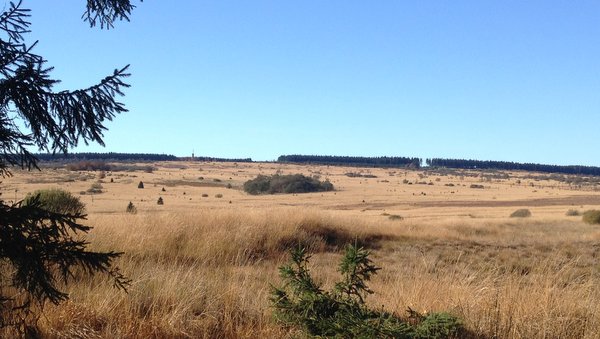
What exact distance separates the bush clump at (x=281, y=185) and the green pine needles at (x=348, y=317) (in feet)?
208

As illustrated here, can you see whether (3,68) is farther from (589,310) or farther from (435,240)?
(435,240)

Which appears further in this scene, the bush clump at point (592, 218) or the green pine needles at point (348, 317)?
the bush clump at point (592, 218)

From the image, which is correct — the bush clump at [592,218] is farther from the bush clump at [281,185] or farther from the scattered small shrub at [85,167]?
the scattered small shrub at [85,167]

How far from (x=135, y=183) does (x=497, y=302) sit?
215 ft

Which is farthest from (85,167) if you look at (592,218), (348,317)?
(348,317)

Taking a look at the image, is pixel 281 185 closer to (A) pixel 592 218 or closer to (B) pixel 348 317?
(A) pixel 592 218

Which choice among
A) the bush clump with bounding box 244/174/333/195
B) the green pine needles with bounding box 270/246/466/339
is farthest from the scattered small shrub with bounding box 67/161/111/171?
the green pine needles with bounding box 270/246/466/339

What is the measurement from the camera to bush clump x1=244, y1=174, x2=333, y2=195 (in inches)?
2719

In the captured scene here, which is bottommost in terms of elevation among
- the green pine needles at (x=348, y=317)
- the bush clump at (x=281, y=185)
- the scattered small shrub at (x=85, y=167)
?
the bush clump at (x=281, y=185)

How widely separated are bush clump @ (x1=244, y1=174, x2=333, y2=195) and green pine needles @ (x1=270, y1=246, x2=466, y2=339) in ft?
208

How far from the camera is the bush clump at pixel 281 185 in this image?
69.1 metres

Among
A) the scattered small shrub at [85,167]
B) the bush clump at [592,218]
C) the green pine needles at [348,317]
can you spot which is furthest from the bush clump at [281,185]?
the green pine needles at [348,317]

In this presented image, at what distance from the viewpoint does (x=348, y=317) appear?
3.72 m

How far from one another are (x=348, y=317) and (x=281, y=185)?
67597mm
